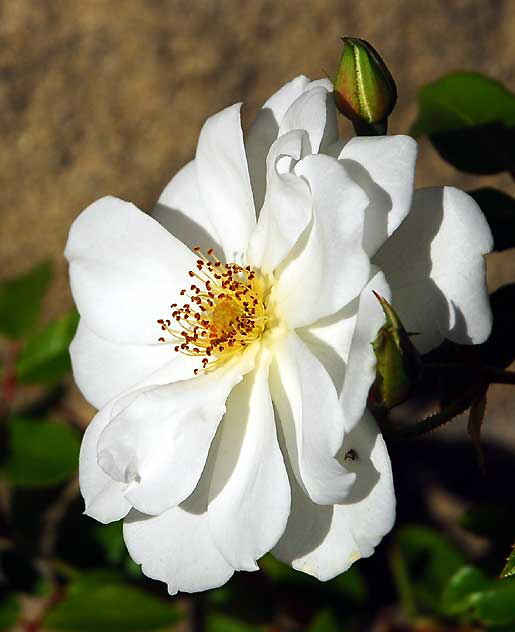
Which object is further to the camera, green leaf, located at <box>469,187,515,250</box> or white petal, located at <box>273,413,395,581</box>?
green leaf, located at <box>469,187,515,250</box>

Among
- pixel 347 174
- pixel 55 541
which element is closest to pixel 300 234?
pixel 347 174

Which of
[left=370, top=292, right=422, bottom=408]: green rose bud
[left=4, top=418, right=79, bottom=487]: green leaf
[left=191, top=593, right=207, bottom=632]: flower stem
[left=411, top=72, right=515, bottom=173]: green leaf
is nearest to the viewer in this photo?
[left=370, top=292, right=422, bottom=408]: green rose bud

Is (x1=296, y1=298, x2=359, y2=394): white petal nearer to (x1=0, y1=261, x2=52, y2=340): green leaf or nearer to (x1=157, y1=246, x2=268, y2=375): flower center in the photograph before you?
(x1=157, y1=246, x2=268, y2=375): flower center

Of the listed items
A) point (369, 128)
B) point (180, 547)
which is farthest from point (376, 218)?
point (180, 547)

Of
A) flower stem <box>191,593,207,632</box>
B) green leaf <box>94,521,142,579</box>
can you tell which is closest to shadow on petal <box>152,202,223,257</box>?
green leaf <box>94,521,142,579</box>

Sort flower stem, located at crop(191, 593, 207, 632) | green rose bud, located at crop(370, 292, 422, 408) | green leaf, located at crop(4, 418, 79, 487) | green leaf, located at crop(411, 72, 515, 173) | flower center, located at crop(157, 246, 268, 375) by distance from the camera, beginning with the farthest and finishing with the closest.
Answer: flower stem, located at crop(191, 593, 207, 632) → green leaf, located at crop(4, 418, 79, 487) → green leaf, located at crop(411, 72, 515, 173) → flower center, located at crop(157, 246, 268, 375) → green rose bud, located at crop(370, 292, 422, 408)

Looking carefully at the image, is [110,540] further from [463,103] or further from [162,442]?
[463,103]
